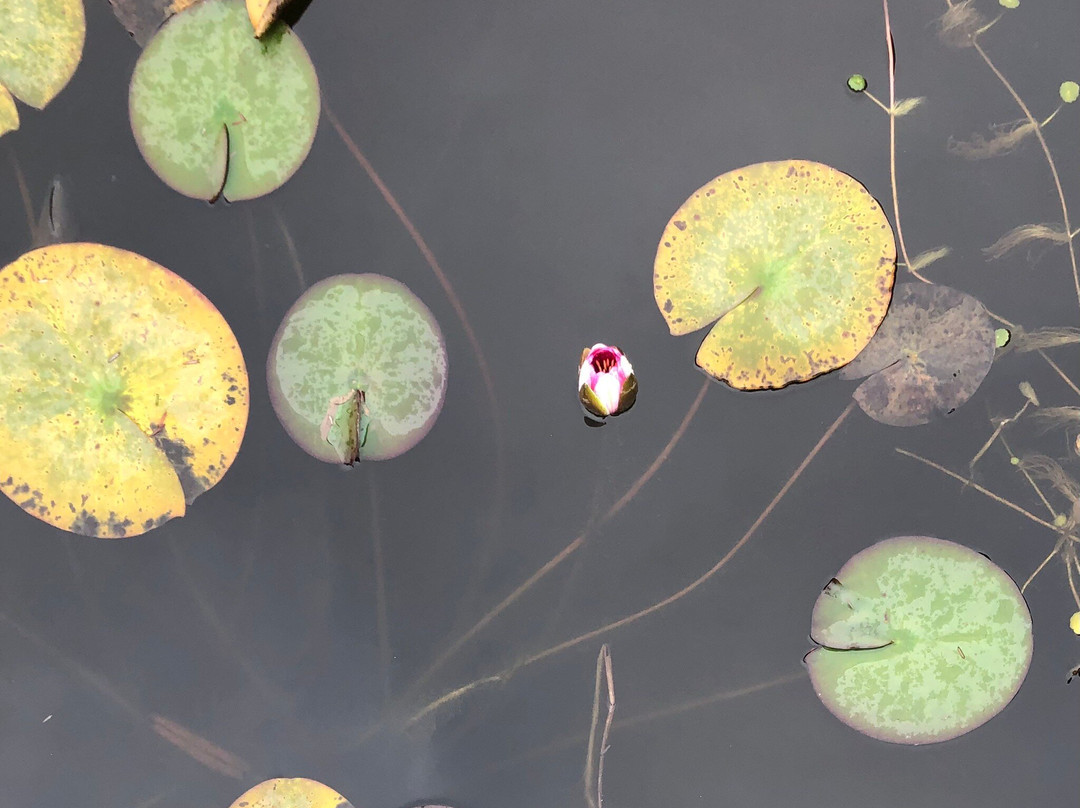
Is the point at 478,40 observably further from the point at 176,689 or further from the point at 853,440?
the point at 176,689

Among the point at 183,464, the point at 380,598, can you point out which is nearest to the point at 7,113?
the point at 183,464

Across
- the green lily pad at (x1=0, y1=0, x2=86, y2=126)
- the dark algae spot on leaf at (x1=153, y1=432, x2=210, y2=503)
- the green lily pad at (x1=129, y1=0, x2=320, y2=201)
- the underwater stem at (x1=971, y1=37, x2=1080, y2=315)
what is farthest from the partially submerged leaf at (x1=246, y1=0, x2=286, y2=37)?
the underwater stem at (x1=971, y1=37, x2=1080, y2=315)

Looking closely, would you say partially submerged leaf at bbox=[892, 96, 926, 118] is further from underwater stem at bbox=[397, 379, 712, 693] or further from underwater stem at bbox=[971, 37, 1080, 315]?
underwater stem at bbox=[397, 379, 712, 693]

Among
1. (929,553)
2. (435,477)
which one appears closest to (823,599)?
(929,553)

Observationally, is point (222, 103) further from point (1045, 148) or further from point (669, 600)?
point (1045, 148)

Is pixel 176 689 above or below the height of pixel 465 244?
below
